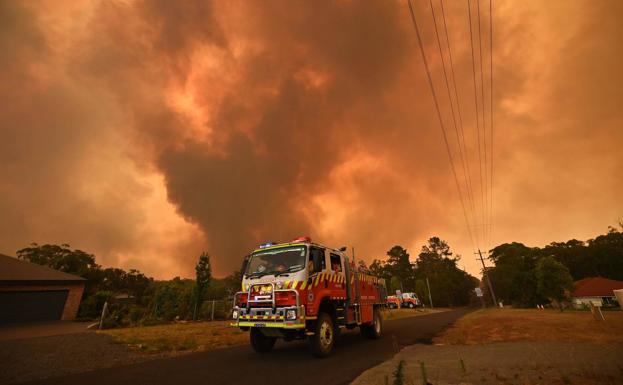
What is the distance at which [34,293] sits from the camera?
23234mm

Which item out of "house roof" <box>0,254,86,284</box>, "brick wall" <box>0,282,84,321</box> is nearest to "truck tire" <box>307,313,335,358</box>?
"house roof" <box>0,254,86,284</box>

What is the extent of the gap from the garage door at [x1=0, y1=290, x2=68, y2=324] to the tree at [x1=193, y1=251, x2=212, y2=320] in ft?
40.4

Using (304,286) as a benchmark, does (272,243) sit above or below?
above

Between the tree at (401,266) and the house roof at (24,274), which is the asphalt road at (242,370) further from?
the tree at (401,266)

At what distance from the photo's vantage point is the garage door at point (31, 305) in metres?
21.5

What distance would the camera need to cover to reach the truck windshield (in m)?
7.87

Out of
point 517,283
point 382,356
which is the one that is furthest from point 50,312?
point 517,283

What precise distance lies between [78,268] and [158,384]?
178 ft

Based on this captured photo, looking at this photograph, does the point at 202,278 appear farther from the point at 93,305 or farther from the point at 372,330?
the point at 372,330

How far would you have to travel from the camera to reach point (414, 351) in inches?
319

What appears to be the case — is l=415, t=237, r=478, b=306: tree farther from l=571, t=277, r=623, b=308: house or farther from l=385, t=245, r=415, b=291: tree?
l=571, t=277, r=623, b=308: house

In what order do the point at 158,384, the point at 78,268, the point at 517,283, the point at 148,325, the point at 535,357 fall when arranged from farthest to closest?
the point at 517,283 → the point at 78,268 → the point at 148,325 → the point at 535,357 → the point at 158,384

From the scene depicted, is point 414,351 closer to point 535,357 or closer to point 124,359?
point 535,357

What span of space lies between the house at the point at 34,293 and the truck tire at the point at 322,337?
91.7 ft
